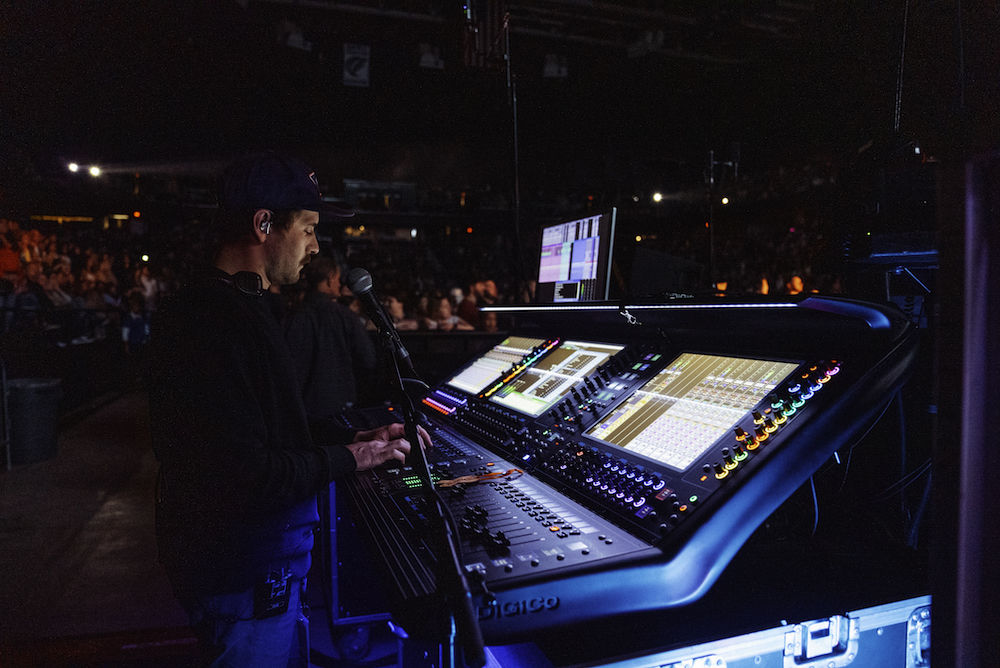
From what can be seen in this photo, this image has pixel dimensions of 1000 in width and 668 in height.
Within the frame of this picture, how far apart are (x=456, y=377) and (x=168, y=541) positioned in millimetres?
1276

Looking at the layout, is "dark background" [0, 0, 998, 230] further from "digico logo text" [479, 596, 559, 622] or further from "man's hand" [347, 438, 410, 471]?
"digico logo text" [479, 596, 559, 622]

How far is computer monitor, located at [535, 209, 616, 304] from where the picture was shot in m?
1.81

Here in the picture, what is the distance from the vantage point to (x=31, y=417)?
4.85m

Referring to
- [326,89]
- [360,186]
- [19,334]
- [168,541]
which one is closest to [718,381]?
[168,541]

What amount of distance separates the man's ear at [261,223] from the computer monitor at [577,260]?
92cm

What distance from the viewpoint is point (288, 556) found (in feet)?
4.42

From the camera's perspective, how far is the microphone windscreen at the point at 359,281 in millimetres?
1026

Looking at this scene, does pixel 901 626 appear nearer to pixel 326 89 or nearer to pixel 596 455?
pixel 596 455

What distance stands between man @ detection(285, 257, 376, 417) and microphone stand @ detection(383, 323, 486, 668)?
8.56 feet

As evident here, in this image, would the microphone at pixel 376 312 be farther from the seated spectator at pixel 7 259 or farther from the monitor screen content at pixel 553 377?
the seated spectator at pixel 7 259

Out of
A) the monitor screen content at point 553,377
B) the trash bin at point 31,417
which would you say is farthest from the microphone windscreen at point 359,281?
the trash bin at point 31,417

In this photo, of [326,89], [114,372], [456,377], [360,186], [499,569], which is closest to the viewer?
[499,569]

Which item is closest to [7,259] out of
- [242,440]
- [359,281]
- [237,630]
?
[237,630]

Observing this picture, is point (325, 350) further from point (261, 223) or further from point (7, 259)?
point (7, 259)
